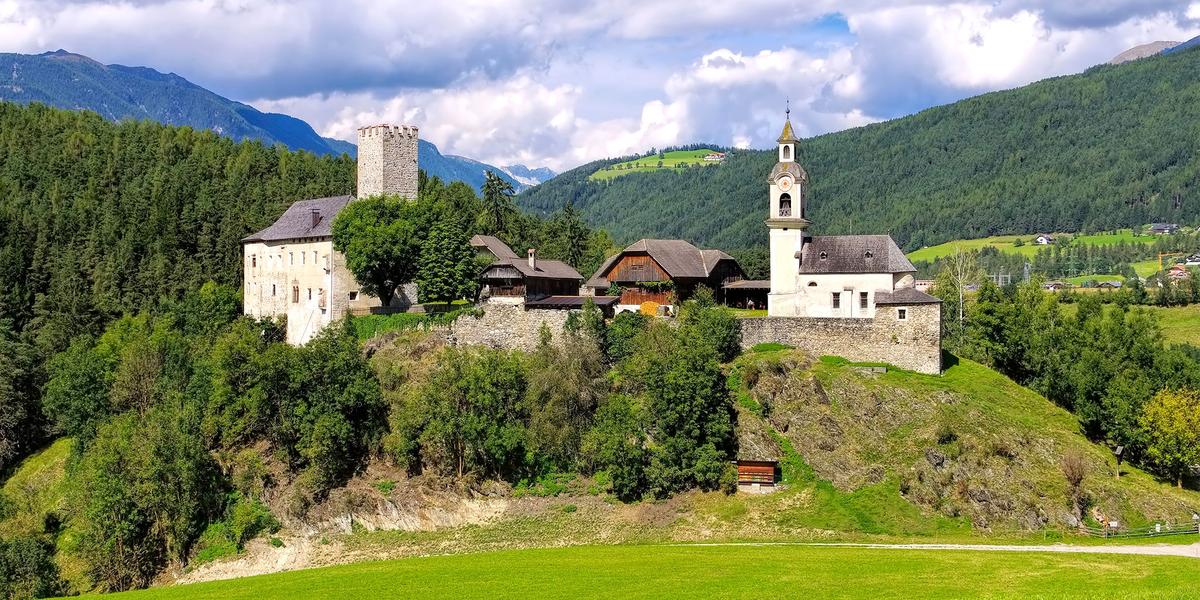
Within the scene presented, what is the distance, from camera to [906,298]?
167 feet

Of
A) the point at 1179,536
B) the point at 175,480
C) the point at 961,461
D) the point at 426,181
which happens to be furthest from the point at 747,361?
the point at 426,181

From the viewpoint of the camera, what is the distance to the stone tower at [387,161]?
222 feet

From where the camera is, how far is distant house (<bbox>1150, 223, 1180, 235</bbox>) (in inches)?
6599

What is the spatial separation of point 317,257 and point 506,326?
15408mm

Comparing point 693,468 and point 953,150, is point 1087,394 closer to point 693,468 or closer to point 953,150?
point 693,468

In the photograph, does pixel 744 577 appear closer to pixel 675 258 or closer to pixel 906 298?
pixel 906 298

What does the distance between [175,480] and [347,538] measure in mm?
8464

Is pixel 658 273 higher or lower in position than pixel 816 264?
lower

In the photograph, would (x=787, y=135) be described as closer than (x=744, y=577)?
No

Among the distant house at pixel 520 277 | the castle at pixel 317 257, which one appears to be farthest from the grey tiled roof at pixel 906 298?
the castle at pixel 317 257

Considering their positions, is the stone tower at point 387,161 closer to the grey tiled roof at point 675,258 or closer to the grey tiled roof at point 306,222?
the grey tiled roof at point 306,222

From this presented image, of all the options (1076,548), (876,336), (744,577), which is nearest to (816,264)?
(876,336)

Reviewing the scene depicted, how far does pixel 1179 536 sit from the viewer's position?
39812 millimetres

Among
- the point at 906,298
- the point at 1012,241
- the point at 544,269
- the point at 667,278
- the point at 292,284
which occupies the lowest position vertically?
the point at 906,298
